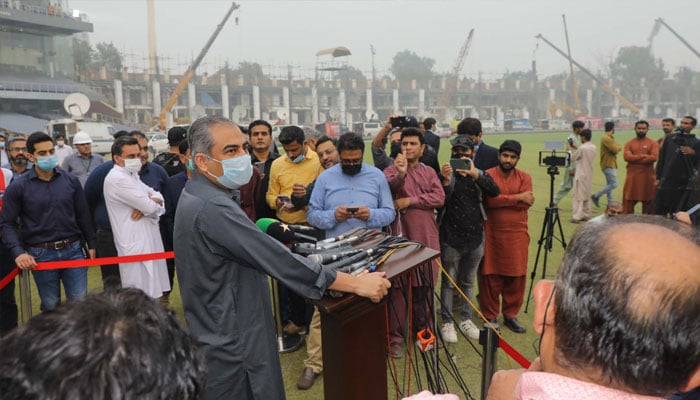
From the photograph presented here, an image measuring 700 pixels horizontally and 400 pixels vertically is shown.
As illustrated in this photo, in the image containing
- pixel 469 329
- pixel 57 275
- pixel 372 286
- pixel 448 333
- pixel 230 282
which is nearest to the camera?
Answer: pixel 372 286

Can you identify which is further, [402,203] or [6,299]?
[6,299]

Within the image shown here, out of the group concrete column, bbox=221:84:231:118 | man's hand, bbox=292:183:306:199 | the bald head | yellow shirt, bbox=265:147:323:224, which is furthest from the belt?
concrete column, bbox=221:84:231:118

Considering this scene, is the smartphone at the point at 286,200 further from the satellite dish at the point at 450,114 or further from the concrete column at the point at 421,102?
the satellite dish at the point at 450,114

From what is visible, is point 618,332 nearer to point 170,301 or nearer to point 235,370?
point 235,370

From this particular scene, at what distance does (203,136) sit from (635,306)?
1.95 meters

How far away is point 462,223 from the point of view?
161 inches

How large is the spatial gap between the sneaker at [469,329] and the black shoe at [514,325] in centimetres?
36

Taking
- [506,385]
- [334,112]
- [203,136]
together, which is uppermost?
[334,112]

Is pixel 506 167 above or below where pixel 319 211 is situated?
above

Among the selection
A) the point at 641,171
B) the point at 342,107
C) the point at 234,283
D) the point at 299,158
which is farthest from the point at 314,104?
the point at 234,283

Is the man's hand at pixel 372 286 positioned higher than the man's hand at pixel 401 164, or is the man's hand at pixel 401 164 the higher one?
the man's hand at pixel 401 164

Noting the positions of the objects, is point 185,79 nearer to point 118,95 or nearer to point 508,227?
point 118,95

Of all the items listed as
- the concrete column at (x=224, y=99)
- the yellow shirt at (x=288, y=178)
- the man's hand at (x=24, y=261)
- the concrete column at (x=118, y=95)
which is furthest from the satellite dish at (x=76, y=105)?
the concrete column at (x=224, y=99)

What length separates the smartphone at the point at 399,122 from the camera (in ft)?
17.4
